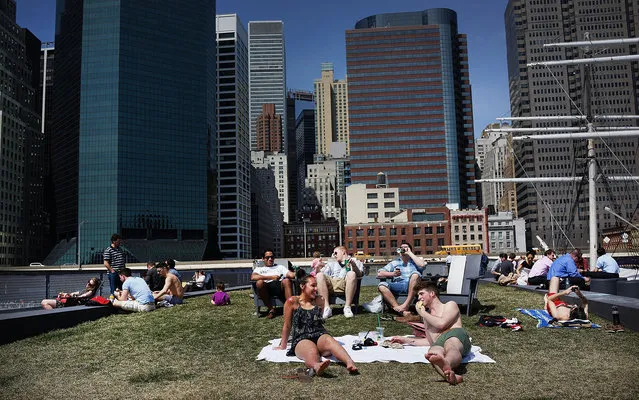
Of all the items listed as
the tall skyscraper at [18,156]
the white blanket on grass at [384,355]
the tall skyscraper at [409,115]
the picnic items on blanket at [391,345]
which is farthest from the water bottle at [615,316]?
the tall skyscraper at [409,115]

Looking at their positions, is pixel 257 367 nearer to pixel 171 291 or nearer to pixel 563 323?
pixel 563 323

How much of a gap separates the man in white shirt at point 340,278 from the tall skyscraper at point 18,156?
13106 centimetres

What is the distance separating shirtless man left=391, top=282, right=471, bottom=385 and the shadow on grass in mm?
3156

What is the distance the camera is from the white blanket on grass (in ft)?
23.9

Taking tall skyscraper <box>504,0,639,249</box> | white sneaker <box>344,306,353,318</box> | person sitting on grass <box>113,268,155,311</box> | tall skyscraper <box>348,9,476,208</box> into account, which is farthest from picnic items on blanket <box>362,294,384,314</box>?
tall skyscraper <box>348,9,476,208</box>

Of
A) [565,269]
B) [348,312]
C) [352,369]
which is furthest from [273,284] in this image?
[565,269]

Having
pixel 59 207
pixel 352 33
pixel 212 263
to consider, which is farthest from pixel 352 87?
pixel 59 207

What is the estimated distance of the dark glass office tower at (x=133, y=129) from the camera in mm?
122375

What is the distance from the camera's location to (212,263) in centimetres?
10506

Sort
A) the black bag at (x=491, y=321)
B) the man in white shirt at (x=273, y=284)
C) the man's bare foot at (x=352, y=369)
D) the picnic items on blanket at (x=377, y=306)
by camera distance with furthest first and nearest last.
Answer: the picnic items on blanket at (x=377, y=306)
the man in white shirt at (x=273, y=284)
the black bag at (x=491, y=321)
the man's bare foot at (x=352, y=369)

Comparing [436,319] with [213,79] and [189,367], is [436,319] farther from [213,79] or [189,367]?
[213,79]

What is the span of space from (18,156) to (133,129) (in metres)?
30.6

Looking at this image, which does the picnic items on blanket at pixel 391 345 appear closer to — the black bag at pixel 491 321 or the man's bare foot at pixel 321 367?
the man's bare foot at pixel 321 367

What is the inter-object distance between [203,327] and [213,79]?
142098 millimetres
